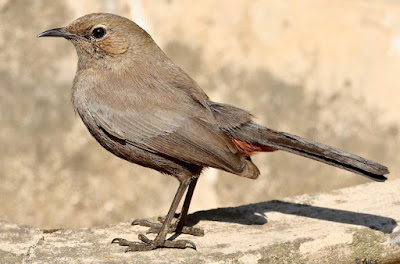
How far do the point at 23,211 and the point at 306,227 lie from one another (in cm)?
334

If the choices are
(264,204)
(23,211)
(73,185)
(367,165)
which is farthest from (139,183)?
(367,165)

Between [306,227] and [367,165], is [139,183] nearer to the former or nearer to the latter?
[306,227]

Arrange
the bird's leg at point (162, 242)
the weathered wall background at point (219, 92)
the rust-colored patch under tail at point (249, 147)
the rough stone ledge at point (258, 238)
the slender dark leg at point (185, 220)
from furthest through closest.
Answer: the weathered wall background at point (219, 92)
the slender dark leg at point (185, 220)
the rust-colored patch under tail at point (249, 147)
the bird's leg at point (162, 242)
the rough stone ledge at point (258, 238)

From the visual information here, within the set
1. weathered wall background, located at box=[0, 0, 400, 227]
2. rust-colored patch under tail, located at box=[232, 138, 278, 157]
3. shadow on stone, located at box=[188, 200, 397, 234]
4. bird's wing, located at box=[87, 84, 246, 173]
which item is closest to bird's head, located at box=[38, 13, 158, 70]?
bird's wing, located at box=[87, 84, 246, 173]

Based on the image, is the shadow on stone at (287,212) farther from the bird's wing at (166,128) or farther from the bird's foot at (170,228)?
the bird's wing at (166,128)

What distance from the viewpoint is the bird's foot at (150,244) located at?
4.36 meters

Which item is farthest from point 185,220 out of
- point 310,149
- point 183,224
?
point 310,149

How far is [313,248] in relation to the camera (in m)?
4.39

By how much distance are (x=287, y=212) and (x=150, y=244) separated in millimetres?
982

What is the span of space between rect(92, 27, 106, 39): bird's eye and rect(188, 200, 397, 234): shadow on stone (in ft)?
3.95

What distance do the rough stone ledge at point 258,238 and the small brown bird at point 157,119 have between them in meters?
0.13

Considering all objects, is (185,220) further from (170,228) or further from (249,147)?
(249,147)

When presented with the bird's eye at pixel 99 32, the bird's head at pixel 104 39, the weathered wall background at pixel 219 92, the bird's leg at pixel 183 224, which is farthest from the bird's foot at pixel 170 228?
the weathered wall background at pixel 219 92

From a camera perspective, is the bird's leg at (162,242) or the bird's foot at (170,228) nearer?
the bird's leg at (162,242)
